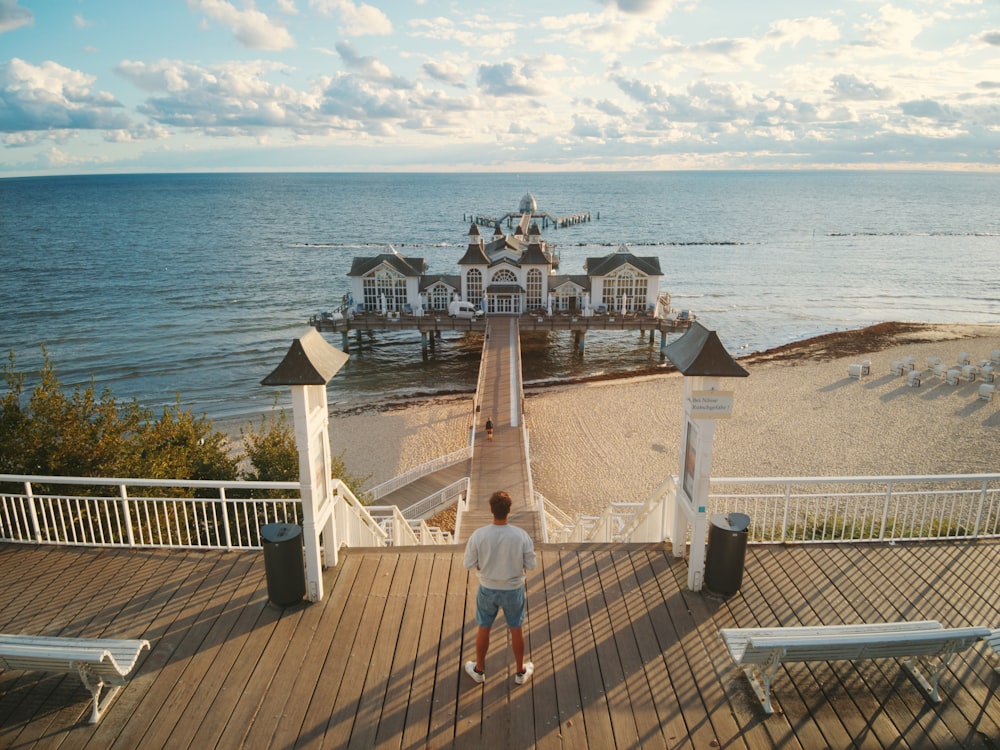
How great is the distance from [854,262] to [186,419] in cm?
8018

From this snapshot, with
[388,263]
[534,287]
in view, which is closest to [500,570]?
[388,263]

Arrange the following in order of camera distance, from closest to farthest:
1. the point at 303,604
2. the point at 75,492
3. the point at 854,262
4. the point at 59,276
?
the point at 303,604, the point at 75,492, the point at 59,276, the point at 854,262

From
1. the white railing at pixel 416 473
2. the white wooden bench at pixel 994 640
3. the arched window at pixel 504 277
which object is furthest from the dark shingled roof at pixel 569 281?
the white wooden bench at pixel 994 640

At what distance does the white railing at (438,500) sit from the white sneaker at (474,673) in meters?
10.3

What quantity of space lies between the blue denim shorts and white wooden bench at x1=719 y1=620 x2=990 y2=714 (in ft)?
5.81

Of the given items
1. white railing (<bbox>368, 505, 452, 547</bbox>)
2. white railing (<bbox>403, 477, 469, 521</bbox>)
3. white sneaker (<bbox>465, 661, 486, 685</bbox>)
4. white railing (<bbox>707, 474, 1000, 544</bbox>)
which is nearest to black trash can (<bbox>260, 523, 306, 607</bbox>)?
white sneaker (<bbox>465, 661, 486, 685</bbox>)

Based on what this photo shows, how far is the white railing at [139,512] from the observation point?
25.1 ft

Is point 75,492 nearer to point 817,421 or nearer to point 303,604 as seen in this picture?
point 303,604

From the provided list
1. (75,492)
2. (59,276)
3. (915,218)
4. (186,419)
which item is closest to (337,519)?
(75,492)

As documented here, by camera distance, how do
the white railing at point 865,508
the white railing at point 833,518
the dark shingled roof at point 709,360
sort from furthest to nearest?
the white railing at point 865,508 < the white railing at point 833,518 < the dark shingled roof at point 709,360

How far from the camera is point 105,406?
11.0 meters

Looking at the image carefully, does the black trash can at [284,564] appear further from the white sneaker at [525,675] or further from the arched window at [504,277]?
the arched window at [504,277]

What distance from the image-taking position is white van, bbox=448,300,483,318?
39.6 m

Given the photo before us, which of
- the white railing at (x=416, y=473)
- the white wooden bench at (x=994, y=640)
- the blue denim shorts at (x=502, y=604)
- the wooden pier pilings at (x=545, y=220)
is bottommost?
the white railing at (x=416, y=473)
